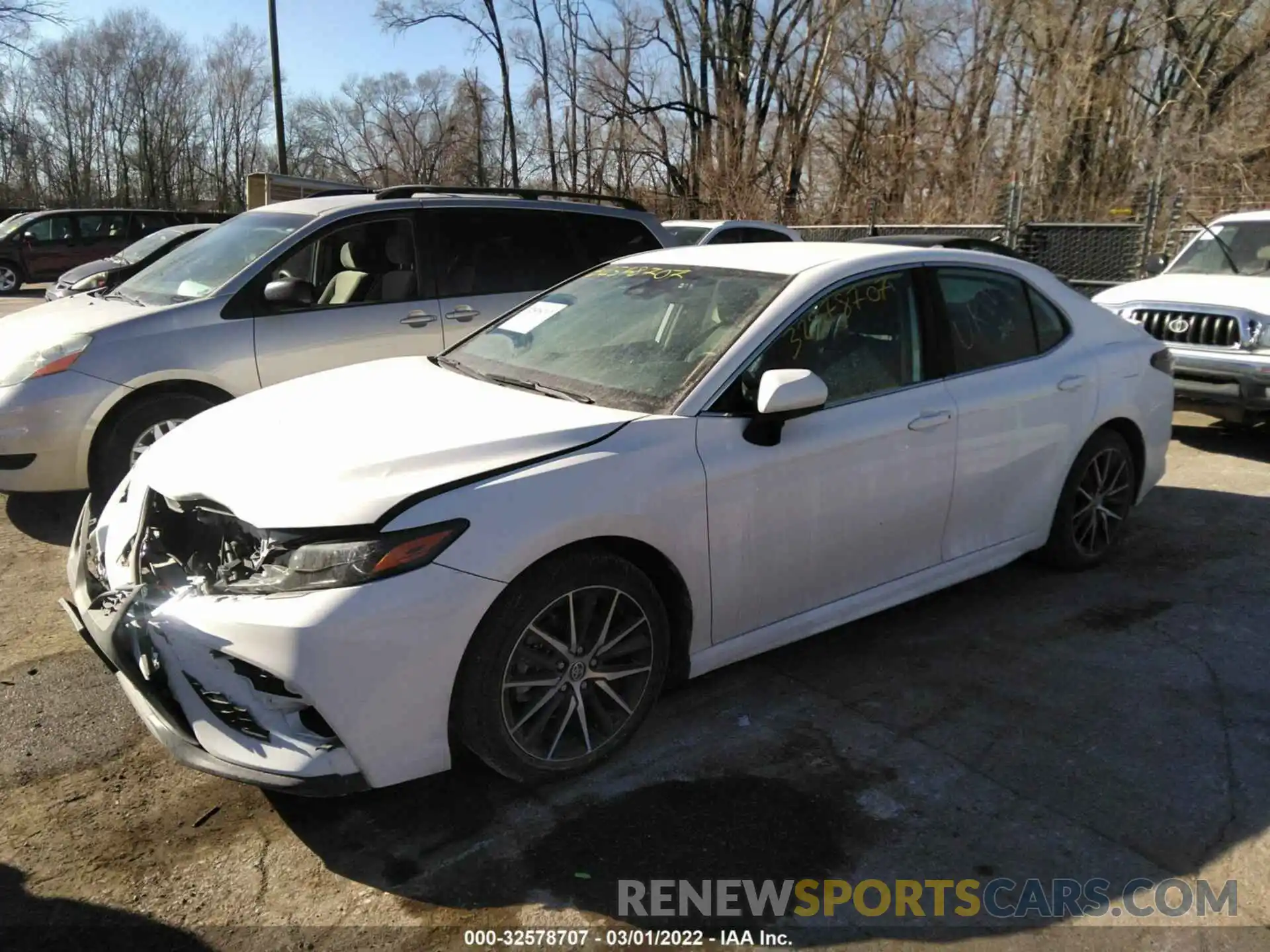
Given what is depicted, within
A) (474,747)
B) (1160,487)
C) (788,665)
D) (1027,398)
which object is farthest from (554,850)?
(1160,487)

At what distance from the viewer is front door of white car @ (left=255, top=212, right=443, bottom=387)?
5801 millimetres

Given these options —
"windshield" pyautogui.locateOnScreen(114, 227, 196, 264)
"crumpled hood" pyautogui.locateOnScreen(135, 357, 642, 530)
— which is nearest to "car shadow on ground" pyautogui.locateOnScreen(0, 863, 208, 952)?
"crumpled hood" pyautogui.locateOnScreen(135, 357, 642, 530)

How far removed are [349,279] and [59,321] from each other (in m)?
1.66

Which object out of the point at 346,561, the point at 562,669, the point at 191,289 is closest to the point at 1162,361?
the point at 562,669

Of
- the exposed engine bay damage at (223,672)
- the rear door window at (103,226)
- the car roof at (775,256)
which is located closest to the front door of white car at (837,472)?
the car roof at (775,256)

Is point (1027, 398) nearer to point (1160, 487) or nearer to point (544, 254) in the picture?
point (1160, 487)

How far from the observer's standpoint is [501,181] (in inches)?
1299

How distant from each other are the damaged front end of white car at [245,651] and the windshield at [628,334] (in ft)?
3.55

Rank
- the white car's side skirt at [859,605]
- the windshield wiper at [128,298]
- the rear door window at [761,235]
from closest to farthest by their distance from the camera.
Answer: the white car's side skirt at [859,605] → the windshield wiper at [128,298] → the rear door window at [761,235]

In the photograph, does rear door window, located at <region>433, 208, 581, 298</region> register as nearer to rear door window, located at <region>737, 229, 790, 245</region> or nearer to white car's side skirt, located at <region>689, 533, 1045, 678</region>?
white car's side skirt, located at <region>689, 533, 1045, 678</region>

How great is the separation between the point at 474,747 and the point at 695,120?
2761 centimetres

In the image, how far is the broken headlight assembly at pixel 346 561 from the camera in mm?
2625

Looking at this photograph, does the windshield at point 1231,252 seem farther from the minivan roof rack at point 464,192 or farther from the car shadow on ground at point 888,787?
the minivan roof rack at point 464,192

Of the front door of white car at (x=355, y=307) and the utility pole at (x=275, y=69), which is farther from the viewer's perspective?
the utility pole at (x=275, y=69)
